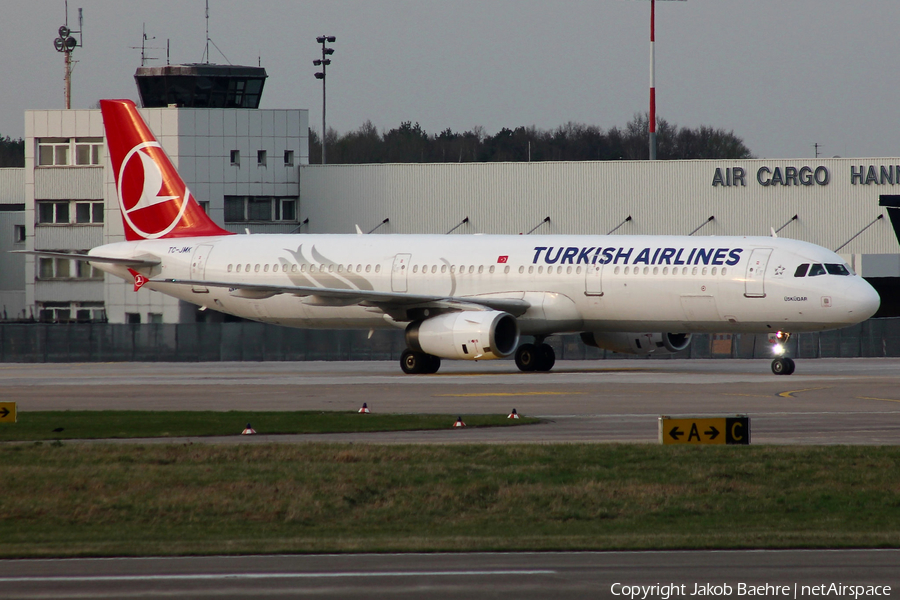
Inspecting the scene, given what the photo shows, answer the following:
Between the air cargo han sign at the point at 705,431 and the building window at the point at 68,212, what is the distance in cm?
5258

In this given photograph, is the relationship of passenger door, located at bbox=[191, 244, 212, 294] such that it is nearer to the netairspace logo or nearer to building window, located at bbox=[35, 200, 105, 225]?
building window, located at bbox=[35, 200, 105, 225]

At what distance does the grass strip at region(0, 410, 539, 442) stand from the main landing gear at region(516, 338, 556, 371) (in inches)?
638

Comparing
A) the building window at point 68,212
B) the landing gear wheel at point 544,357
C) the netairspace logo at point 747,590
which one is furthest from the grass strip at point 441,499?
the building window at point 68,212

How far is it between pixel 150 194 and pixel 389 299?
1250 cm

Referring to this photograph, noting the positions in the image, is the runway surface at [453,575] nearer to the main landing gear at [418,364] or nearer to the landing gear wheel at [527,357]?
the main landing gear at [418,364]

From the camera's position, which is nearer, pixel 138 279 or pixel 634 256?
pixel 634 256

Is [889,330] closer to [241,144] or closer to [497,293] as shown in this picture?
[497,293]

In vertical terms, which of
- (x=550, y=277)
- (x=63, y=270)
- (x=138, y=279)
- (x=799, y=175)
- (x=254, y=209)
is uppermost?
(x=799, y=175)

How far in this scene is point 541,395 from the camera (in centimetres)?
2998

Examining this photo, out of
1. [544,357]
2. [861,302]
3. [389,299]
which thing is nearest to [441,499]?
[861,302]

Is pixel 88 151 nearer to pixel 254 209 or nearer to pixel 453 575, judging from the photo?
pixel 254 209

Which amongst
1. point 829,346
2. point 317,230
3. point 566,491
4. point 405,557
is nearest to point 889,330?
point 829,346

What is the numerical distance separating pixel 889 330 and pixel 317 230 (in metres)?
29.7

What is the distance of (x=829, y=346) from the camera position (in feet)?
175
